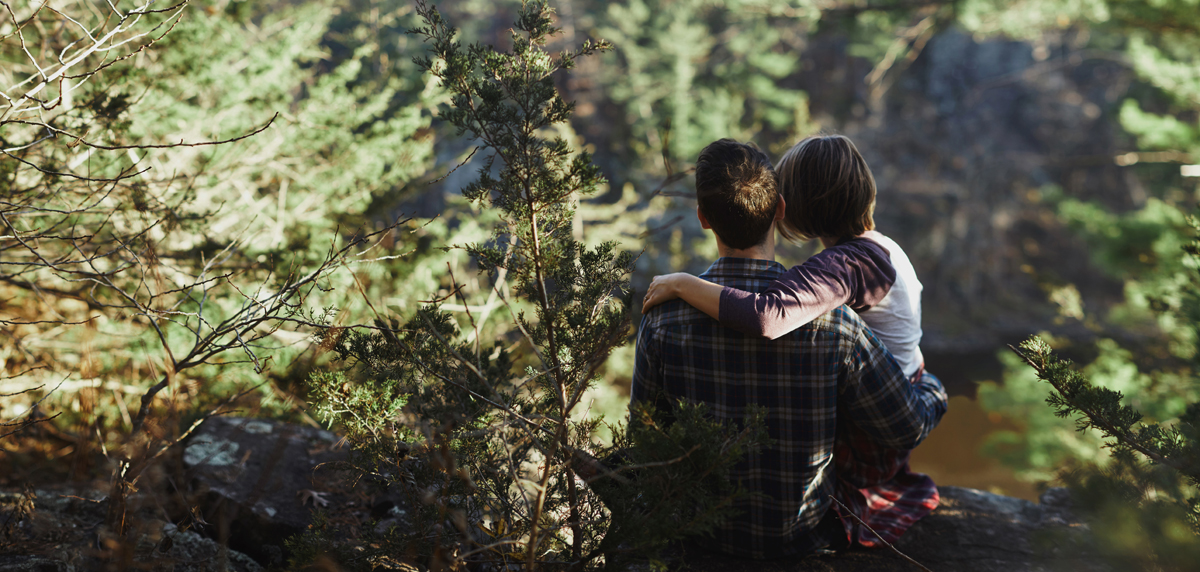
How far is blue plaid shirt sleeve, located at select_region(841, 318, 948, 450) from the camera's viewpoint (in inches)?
75.0

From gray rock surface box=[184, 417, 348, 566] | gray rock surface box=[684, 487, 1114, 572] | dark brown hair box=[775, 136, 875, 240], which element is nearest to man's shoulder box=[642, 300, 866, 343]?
dark brown hair box=[775, 136, 875, 240]

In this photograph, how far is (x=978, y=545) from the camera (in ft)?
7.93

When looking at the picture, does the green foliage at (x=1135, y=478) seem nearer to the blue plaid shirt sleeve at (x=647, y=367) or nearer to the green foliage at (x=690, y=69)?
the blue plaid shirt sleeve at (x=647, y=367)

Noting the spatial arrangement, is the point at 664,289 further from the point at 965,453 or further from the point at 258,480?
the point at 965,453

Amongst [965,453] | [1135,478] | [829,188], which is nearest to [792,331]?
[829,188]

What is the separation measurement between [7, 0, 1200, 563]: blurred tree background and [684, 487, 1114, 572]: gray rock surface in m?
0.44

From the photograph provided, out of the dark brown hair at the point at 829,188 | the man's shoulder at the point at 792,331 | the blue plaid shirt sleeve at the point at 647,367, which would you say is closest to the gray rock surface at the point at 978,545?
the blue plaid shirt sleeve at the point at 647,367

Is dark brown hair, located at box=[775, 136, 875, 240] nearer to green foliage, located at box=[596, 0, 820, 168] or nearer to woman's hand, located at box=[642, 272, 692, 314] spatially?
woman's hand, located at box=[642, 272, 692, 314]

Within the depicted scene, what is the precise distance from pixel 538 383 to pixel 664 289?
18.9 inches

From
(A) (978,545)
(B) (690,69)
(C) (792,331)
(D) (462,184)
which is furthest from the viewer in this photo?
(B) (690,69)

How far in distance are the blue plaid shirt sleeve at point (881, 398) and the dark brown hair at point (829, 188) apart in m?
0.44

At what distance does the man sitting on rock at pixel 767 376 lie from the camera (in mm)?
1865

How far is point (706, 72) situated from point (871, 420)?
75.5ft

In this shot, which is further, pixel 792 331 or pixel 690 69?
pixel 690 69
